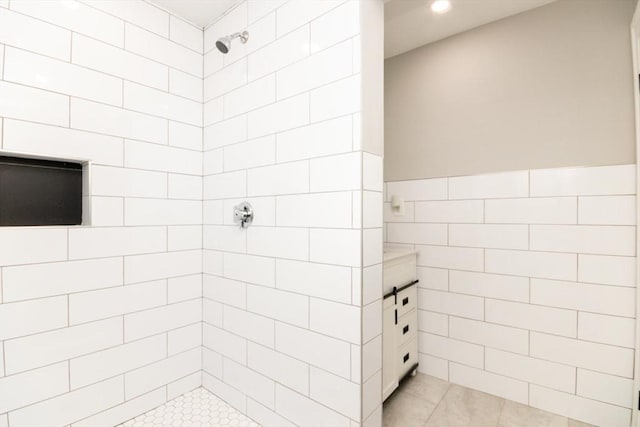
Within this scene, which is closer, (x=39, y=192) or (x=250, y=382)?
(x=39, y=192)

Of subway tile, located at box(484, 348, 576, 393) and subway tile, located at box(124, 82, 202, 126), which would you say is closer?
subway tile, located at box(124, 82, 202, 126)

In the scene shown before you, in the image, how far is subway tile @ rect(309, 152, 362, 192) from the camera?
108 cm

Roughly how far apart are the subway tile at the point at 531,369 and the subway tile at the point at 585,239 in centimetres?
61

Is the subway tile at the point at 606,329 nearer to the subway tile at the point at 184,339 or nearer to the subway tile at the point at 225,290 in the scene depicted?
the subway tile at the point at 225,290

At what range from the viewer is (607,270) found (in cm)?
144

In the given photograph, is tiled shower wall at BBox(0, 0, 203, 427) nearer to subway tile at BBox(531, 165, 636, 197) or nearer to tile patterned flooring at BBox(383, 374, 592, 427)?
tile patterned flooring at BBox(383, 374, 592, 427)

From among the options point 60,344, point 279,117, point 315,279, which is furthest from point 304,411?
point 279,117

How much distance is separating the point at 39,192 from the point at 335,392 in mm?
1433

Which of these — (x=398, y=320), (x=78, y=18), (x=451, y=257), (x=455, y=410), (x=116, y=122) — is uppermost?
(x=78, y=18)

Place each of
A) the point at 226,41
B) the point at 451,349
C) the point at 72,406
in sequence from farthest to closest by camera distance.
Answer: the point at 451,349
the point at 226,41
the point at 72,406

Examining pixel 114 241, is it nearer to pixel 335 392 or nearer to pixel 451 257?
pixel 335 392

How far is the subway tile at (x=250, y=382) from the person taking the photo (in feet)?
4.46

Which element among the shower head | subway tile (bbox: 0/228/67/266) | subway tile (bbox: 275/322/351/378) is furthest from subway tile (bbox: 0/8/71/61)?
subway tile (bbox: 275/322/351/378)

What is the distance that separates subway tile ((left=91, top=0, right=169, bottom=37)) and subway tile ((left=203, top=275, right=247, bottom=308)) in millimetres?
1310
